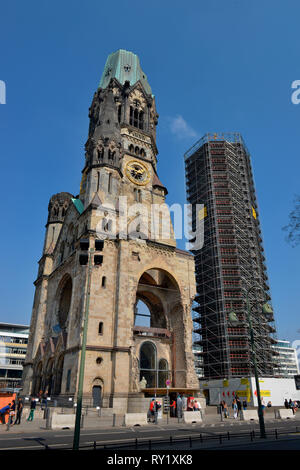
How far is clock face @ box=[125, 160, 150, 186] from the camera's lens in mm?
47641

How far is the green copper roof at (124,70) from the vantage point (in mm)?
57906

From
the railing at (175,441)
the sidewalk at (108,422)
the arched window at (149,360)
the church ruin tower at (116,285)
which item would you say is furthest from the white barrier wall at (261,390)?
the railing at (175,441)

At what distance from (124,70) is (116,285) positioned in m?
41.9

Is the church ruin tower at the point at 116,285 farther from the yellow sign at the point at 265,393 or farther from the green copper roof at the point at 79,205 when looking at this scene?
the yellow sign at the point at 265,393

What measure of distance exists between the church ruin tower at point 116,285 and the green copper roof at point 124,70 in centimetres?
312

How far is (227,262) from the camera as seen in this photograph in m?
54.0

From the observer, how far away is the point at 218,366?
49.1m

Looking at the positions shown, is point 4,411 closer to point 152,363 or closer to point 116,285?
point 116,285

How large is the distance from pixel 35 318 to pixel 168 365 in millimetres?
19442

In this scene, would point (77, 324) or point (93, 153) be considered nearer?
point (77, 324)
